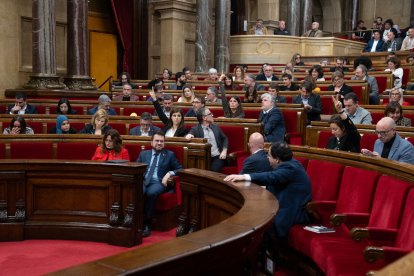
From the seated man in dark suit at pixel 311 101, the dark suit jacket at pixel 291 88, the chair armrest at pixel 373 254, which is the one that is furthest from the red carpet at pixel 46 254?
the dark suit jacket at pixel 291 88

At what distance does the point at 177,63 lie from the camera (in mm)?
12578

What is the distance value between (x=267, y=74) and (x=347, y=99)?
12.3ft

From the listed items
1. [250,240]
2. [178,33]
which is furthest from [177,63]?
[250,240]

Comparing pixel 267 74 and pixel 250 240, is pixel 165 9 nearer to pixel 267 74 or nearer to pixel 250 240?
pixel 267 74

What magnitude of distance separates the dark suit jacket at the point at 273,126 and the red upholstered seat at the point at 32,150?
2.29 metres

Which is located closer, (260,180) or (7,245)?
(260,180)

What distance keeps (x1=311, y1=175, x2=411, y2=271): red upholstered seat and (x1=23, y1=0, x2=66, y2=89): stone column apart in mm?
6707

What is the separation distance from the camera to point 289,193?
11.3 feet

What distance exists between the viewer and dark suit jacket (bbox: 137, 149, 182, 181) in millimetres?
4820

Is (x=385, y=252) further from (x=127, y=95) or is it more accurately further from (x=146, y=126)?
(x=127, y=95)

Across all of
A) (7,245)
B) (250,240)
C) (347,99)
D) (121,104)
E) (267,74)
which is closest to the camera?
(250,240)

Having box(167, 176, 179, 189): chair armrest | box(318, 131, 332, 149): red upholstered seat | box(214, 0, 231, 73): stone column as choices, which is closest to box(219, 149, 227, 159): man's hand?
box(167, 176, 179, 189): chair armrest

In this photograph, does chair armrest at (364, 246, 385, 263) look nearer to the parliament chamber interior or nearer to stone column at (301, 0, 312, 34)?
the parliament chamber interior

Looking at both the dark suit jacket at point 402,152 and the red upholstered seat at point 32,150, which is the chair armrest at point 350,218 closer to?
the dark suit jacket at point 402,152
